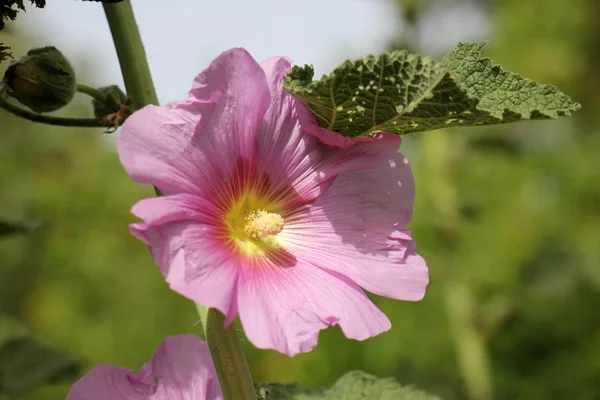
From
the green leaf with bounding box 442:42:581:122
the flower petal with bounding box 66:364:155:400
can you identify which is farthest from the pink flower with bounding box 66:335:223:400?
the green leaf with bounding box 442:42:581:122

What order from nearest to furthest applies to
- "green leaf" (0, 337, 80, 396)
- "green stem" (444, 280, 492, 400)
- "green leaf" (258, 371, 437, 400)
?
1. "green leaf" (258, 371, 437, 400)
2. "green leaf" (0, 337, 80, 396)
3. "green stem" (444, 280, 492, 400)

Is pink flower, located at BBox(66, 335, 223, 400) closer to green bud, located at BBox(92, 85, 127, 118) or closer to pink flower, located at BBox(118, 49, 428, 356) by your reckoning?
pink flower, located at BBox(118, 49, 428, 356)

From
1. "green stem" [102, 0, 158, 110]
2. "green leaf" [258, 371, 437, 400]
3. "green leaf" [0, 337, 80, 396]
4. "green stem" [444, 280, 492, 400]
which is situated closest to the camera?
"green stem" [102, 0, 158, 110]

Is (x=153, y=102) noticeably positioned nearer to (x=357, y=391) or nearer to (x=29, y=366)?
(x=357, y=391)

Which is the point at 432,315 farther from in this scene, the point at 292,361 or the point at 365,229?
the point at 365,229

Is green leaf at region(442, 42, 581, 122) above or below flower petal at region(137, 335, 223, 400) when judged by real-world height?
above

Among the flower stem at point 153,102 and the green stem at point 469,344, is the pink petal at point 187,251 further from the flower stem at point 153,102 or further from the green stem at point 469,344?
the green stem at point 469,344

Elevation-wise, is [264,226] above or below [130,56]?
below

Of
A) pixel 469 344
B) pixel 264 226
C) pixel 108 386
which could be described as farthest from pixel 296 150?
pixel 469 344
